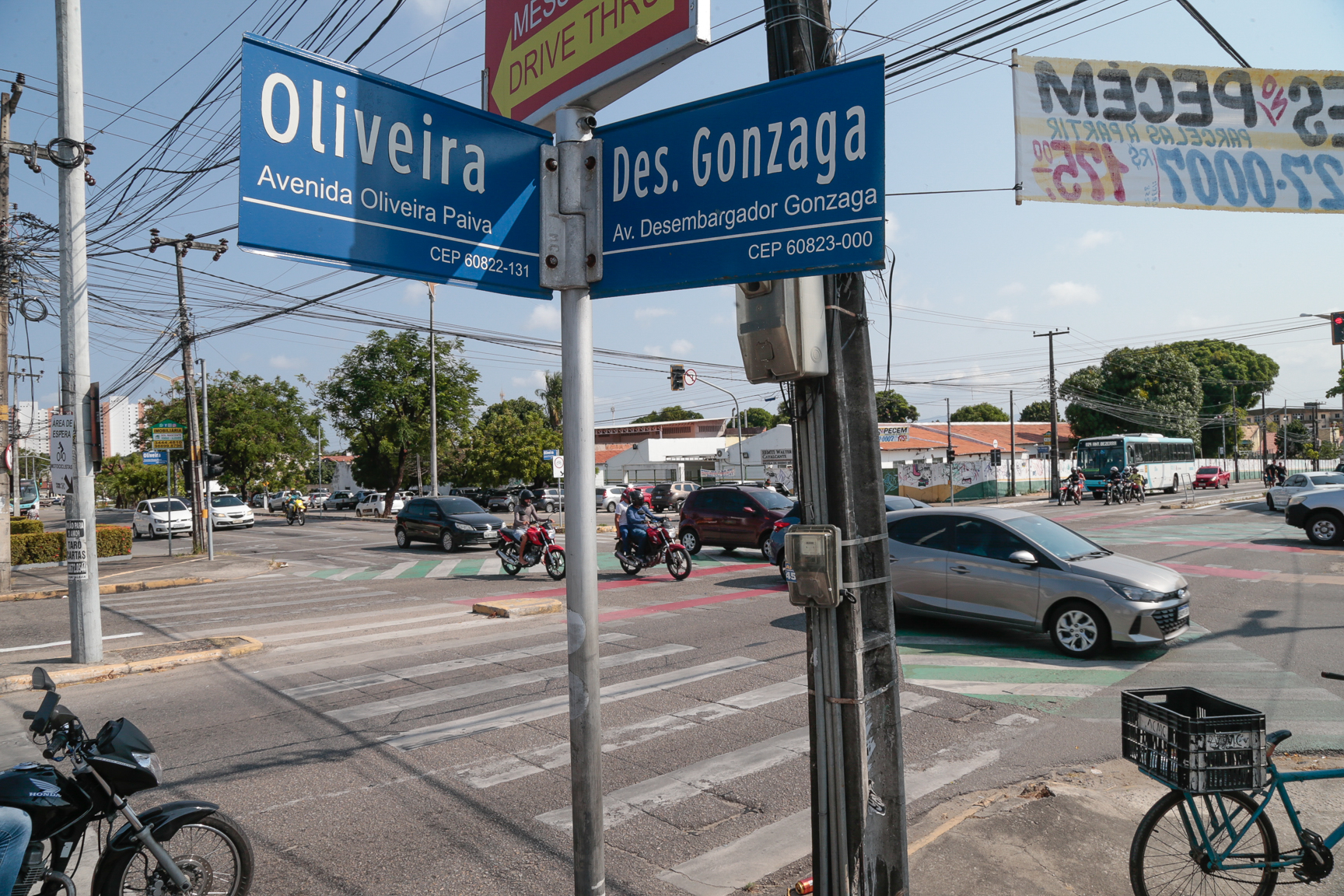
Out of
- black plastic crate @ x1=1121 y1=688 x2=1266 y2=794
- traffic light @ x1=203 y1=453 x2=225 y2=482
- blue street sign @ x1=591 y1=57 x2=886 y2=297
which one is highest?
blue street sign @ x1=591 y1=57 x2=886 y2=297

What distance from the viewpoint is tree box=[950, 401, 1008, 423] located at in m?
109

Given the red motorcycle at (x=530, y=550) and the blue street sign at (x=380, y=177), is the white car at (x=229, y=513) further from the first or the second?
the blue street sign at (x=380, y=177)

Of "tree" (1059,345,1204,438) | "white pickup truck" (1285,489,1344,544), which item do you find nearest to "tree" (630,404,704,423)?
"tree" (1059,345,1204,438)

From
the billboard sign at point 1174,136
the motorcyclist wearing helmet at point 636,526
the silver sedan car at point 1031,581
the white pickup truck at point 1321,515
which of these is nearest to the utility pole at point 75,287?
the motorcyclist wearing helmet at point 636,526

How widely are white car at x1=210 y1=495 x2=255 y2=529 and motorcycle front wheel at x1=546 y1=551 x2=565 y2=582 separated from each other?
97.5ft

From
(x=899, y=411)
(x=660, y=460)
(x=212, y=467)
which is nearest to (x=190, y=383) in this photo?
(x=212, y=467)

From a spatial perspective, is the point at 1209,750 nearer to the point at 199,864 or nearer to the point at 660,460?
the point at 199,864

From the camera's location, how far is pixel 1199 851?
368 centimetres

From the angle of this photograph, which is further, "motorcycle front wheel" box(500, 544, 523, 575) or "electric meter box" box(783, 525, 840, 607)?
"motorcycle front wheel" box(500, 544, 523, 575)

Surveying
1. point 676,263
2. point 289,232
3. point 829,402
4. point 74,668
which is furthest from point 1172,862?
point 74,668

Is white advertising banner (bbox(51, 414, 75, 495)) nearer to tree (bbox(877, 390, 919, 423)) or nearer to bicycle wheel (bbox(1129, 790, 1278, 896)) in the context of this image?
bicycle wheel (bbox(1129, 790, 1278, 896))

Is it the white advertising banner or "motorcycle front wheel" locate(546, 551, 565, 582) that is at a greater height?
the white advertising banner

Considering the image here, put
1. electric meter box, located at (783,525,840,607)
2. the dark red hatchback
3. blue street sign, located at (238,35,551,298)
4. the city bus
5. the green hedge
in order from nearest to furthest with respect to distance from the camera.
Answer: blue street sign, located at (238,35,551,298), electric meter box, located at (783,525,840,607), the dark red hatchback, the green hedge, the city bus

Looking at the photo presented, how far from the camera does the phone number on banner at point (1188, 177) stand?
6383 millimetres
